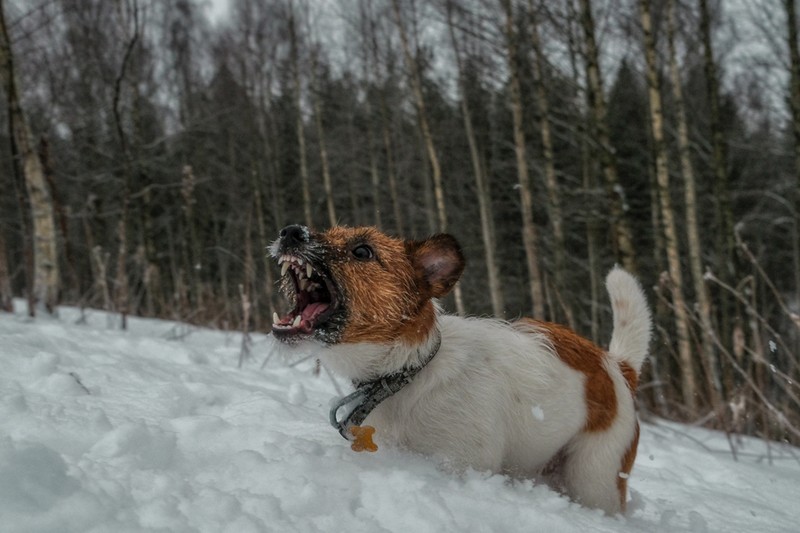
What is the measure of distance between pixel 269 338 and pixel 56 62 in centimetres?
1557

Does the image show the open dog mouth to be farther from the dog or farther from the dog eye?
the dog eye

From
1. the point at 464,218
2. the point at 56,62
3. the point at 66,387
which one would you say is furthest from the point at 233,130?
the point at 66,387

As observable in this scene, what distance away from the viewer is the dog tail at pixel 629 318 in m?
2.73

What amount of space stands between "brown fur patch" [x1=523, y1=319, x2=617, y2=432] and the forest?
4.24 metres

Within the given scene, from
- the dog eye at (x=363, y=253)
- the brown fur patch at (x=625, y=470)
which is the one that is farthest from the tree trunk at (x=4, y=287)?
the brown fur patch at (x=625, y=470)

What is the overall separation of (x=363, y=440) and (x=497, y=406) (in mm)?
534

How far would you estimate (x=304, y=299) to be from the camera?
Answer: 2201 millimetres

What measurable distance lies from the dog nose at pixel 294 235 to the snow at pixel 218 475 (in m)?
0.41

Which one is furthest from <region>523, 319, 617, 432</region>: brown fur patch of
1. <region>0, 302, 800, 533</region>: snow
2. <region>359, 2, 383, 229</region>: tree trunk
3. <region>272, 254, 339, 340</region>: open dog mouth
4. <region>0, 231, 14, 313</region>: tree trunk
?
<region>359, 2, 383, 229</region>: tree trunk

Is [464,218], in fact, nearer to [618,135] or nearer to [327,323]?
[618,135]

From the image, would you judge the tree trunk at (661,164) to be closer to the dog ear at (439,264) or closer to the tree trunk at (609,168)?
the tree trunk at (609,168)

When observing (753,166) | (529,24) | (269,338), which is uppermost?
(529,24)

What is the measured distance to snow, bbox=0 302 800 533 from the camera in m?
1.19

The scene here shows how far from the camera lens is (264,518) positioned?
1271mm
